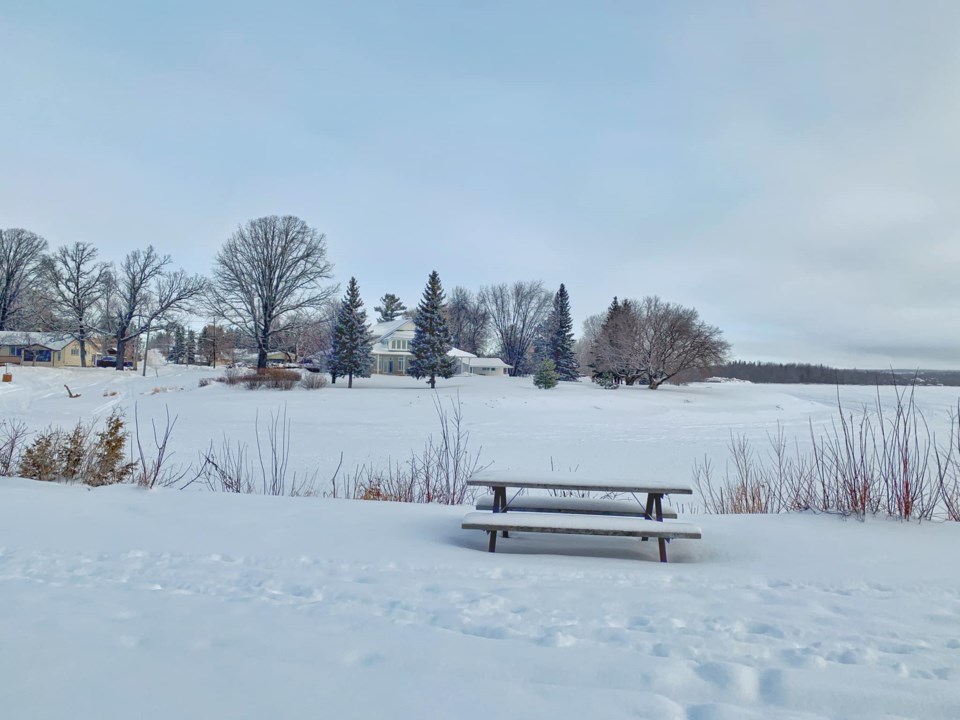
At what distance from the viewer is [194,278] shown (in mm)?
47281

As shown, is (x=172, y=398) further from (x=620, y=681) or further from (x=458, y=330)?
(x=458, y=330)

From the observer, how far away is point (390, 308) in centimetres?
8075

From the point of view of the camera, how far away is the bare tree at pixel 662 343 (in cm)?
3997

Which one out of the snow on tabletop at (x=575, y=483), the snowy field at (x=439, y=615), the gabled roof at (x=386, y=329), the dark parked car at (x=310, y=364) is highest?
the gabled roof at (x=386, y=329)

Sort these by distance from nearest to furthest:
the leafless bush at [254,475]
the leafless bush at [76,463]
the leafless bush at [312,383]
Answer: the leafless bush at [76,463]
the leafless bush at [254,475]
the leafless bush at [312,383]

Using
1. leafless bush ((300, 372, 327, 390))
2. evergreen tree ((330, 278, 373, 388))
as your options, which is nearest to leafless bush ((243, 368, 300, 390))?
leafless bush ((300, 372, 327, 390))

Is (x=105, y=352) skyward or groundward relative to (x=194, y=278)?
groundward

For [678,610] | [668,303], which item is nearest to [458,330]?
[668,303]

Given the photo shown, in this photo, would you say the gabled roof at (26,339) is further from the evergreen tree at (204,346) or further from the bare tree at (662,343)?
the bare tree at (662,343)

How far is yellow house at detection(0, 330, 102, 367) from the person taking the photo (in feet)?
160

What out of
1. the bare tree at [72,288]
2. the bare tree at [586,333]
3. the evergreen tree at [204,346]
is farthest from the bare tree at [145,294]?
the bare tree at [586,333]

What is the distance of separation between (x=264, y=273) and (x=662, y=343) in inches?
1143

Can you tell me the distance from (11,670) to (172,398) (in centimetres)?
2812

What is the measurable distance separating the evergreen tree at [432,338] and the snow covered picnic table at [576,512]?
32219 millimetres
